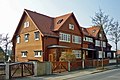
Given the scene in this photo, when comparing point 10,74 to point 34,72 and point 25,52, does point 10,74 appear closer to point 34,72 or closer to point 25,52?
point 34,72

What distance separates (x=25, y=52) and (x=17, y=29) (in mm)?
6109

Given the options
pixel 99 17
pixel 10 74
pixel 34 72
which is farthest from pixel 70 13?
pixel 10 74

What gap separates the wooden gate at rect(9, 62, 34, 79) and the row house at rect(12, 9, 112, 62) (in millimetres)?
10842

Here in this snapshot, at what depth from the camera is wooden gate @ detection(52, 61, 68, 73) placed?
2579 centimetres

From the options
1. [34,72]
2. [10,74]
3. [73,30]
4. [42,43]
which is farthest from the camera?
[73,30]

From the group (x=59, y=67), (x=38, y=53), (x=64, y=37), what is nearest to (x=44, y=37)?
A: (x=38, y=53)

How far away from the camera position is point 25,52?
3944 cm

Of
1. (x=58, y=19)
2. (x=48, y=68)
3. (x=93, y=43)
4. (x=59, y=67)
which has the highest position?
(x=58, y=19)

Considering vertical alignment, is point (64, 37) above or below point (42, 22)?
below

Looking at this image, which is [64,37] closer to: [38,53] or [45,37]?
[45,37]

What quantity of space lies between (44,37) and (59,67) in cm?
960

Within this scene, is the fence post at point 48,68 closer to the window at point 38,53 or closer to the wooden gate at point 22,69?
the wooden gate at point 22,69

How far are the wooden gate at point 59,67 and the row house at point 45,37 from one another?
16.4 ft

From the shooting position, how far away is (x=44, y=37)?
114ft
